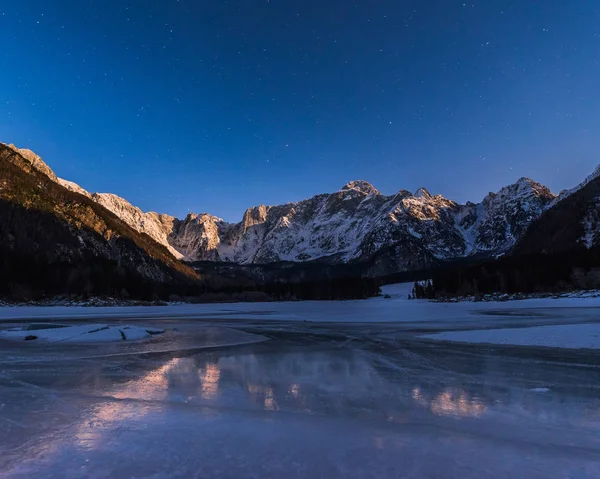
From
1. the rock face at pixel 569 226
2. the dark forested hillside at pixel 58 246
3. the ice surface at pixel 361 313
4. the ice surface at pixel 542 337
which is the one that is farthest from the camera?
the rock face at pixel 569 226

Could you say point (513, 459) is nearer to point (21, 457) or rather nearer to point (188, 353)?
point (21, 457)

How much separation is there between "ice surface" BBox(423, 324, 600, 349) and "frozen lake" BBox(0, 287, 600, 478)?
2805mm

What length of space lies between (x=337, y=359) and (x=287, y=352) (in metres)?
2.63

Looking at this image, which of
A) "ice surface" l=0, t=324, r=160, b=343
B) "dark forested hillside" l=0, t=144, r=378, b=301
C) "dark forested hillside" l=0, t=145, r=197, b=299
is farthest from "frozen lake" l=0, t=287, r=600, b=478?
"dark forested hillside" l=0, t=145, r=197, b=299

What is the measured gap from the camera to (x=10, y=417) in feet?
21.9

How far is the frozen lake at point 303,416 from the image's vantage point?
15.3 ft

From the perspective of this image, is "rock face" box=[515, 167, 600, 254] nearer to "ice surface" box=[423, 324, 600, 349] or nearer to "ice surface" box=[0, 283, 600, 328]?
"ice surface" box=[0, 283, 600, 328]

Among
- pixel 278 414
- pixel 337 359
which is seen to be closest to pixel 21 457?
pixel 278 414

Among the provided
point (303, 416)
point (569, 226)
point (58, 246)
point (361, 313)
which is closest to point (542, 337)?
point (303, 416)

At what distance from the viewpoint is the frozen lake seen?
4.67 meters

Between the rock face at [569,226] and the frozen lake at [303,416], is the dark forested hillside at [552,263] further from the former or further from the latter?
the frozen lake at [303,416]

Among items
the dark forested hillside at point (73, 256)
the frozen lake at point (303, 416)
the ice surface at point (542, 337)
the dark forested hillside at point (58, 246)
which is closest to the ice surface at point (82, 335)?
the frozen lake at point (303, 416)

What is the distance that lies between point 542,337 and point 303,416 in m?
15.7

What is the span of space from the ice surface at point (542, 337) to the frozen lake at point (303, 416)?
9.20ft
